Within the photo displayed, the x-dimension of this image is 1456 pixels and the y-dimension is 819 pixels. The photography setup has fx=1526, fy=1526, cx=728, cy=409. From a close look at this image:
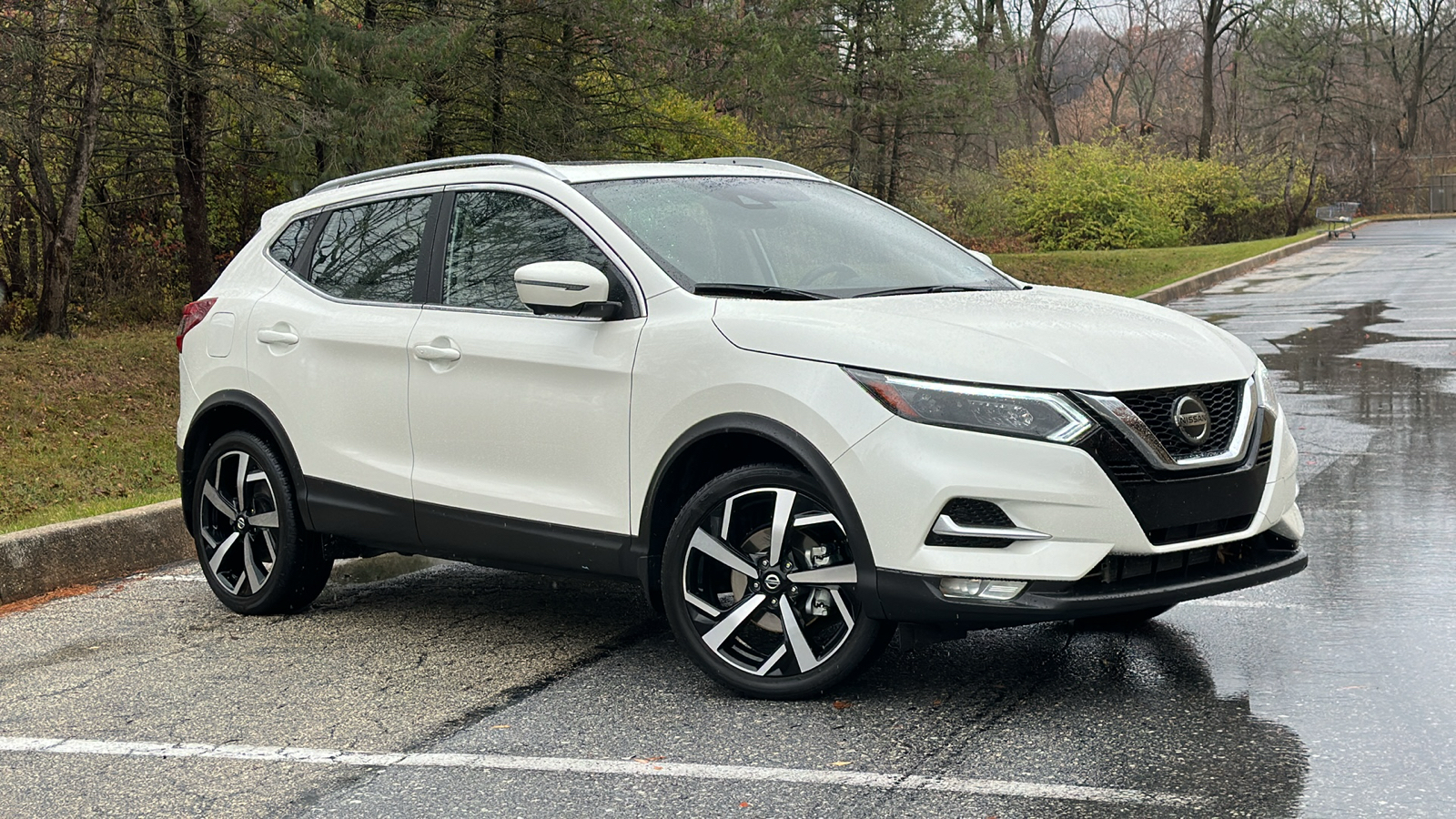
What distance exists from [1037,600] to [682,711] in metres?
1.22

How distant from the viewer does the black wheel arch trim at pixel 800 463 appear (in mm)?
4578

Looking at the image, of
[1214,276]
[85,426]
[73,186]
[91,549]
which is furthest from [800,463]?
[1214,276]

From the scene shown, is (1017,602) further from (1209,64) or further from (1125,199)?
(1209,64)

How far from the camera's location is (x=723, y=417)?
4.90 m

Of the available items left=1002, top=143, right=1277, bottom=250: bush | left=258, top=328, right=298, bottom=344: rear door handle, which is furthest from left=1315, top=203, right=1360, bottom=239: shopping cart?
left=258, top=328, right=298, bottom=344: rear door handle

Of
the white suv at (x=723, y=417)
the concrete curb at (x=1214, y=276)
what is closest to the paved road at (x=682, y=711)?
the white suv at (x=723, y=417)

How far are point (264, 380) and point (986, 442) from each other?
11.1 feet

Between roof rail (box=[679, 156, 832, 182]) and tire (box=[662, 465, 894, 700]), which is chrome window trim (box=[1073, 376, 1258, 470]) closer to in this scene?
tire (box=[662, 465, 894, 700])

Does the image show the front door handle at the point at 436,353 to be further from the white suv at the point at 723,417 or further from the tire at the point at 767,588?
the tire at the point at 767,588

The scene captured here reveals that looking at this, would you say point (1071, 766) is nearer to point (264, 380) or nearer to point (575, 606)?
point (575, 606)

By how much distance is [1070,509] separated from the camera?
14.4ft

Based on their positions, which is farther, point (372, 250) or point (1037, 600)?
point (372, 250)

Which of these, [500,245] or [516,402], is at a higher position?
[500,245]

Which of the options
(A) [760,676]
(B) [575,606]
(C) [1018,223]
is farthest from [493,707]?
(C) [1018,223]
